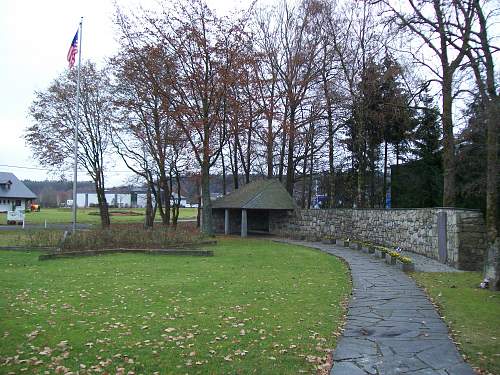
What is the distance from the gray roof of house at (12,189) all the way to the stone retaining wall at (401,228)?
170 ft

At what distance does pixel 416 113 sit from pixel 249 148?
1395 cm

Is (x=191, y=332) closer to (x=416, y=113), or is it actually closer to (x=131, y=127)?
(x=416, y=113)

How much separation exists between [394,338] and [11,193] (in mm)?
72326

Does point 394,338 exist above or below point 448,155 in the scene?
below

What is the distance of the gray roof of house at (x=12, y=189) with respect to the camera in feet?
223

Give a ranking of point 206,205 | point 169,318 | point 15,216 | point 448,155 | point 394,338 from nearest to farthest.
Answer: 1. point 394,338
2. point 169,318
3. point 448,155
4. point 206,205
5. point 15,216

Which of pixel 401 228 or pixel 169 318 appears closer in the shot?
pixel 169 318

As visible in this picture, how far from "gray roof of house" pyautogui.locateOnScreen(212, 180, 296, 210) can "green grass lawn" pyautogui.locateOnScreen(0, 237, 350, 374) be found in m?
14.8

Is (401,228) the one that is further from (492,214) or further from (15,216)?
(15,216)

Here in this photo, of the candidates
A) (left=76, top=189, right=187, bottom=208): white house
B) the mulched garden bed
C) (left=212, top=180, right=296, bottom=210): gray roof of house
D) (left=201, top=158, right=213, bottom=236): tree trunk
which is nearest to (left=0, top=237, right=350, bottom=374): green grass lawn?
the mulched garden bed

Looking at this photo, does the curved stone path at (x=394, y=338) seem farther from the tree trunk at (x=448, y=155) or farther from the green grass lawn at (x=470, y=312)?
the tree trunk at (x=448, y=155)

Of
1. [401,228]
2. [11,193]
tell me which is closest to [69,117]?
[401,228]

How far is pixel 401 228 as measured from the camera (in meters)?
18.8

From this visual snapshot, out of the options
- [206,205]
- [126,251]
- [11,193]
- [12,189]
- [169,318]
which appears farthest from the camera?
[12,189]
